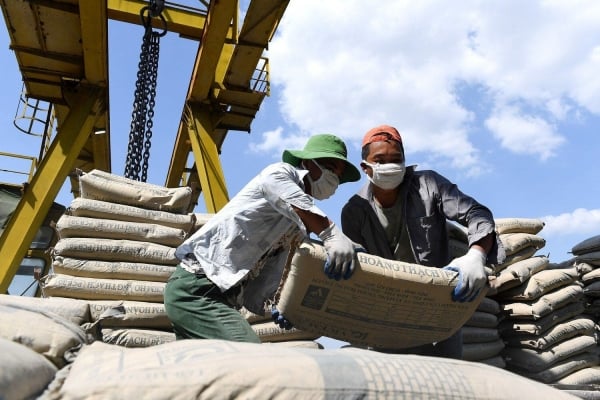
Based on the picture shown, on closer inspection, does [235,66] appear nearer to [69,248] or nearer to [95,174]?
[95,174]

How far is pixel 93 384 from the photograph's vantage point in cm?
110

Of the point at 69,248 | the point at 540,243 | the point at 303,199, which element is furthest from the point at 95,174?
the point at 540,243

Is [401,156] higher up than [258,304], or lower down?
higher up

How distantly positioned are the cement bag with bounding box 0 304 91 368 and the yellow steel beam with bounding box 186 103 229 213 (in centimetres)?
513

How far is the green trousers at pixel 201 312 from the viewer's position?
5.96ft

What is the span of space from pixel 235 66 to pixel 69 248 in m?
4.17

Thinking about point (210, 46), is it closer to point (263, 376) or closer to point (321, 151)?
point (321, 151)

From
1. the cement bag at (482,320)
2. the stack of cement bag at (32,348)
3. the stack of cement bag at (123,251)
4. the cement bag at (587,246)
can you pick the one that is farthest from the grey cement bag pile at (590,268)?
the stack of cement bag at (32,348)

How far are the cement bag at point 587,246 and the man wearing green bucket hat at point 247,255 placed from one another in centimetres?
361

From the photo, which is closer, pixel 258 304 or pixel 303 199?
pixel 303 199

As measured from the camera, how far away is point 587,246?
15.8 feet

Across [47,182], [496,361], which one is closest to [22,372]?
[496,361]

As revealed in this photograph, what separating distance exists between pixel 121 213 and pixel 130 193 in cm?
17

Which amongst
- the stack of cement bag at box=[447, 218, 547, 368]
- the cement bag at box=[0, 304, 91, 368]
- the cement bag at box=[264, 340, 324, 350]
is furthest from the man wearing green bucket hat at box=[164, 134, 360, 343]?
the stack of cement bag at box=[447, 218, 547, 368]
